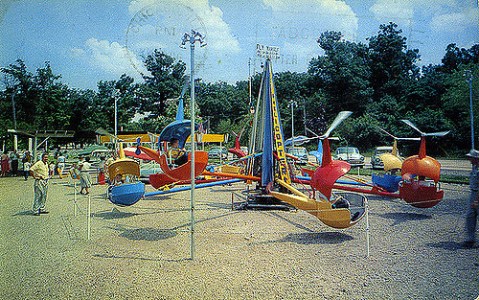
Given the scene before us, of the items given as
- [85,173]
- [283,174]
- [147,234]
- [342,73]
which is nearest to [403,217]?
[283,174]

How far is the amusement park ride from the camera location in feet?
17.7

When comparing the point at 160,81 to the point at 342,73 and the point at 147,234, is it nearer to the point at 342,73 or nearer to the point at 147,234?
the point at 147,234

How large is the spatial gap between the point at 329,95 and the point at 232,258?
11.1 feet

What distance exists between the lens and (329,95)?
626cm

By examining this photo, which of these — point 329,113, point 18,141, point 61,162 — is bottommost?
point 61,162

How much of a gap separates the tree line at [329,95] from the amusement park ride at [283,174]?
39 centimetres

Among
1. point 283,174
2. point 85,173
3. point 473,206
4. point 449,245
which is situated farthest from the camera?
point 85,173

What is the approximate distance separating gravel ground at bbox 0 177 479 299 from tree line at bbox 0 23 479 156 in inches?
60.5

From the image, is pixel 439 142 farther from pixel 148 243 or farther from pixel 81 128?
pixel 81 128

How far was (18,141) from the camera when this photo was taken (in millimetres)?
5016

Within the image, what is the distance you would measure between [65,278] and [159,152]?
2675mm

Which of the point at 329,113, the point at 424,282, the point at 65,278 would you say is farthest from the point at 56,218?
the point at 424,282

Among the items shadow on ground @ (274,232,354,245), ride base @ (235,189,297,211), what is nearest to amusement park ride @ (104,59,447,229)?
ride base @ (235,189,297,211)

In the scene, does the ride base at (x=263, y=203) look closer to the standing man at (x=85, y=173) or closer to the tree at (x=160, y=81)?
the tree at (x=160, y=81)
